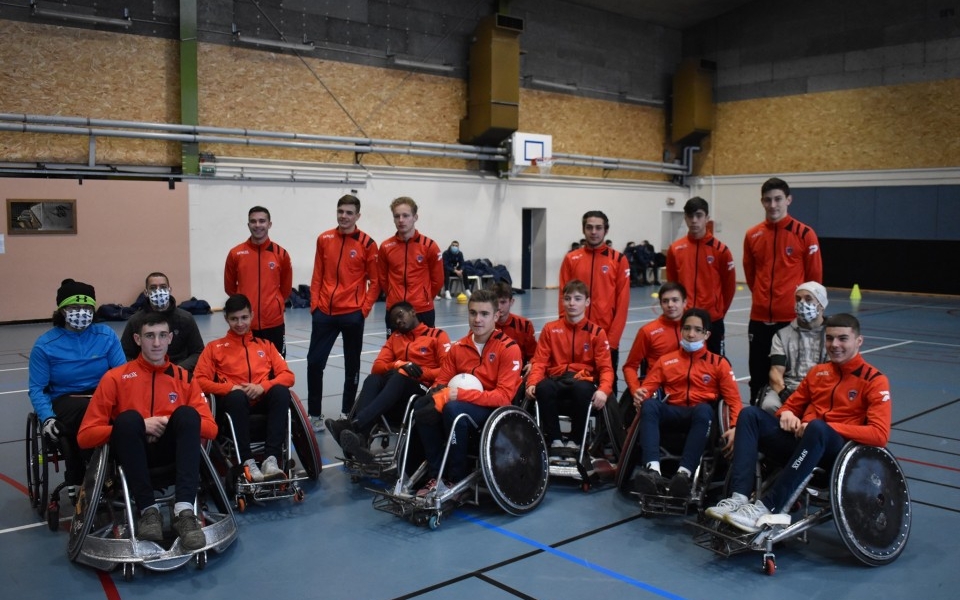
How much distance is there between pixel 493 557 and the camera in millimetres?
4094

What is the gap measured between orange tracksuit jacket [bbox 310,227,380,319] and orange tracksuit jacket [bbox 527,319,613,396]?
1792 millimetres

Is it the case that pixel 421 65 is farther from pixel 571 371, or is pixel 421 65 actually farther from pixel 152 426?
pixel 152 426

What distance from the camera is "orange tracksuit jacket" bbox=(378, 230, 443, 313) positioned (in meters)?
6.83

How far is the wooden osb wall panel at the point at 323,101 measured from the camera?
49.9 feet

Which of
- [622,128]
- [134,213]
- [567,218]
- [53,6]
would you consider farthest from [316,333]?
[622,128]

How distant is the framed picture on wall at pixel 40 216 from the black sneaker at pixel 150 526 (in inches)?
434

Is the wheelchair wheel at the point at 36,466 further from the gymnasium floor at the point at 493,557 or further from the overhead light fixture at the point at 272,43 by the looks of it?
the overhead light fixture at the point at 272,43

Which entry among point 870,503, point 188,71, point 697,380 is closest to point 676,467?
point 697,380

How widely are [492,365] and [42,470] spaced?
2626mm

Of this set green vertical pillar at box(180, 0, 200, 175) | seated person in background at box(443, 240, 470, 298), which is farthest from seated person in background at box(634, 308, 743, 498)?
seated person in background at box(443, 240, 470, 298)

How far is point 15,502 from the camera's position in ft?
16.1

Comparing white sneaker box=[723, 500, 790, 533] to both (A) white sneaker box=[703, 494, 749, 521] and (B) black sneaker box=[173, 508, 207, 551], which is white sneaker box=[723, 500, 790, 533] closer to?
(A) white sneaker box=[703, 494, 749, 521]

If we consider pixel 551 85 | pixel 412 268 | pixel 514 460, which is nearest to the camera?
pixel 514 460

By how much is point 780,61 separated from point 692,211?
1767 cm
